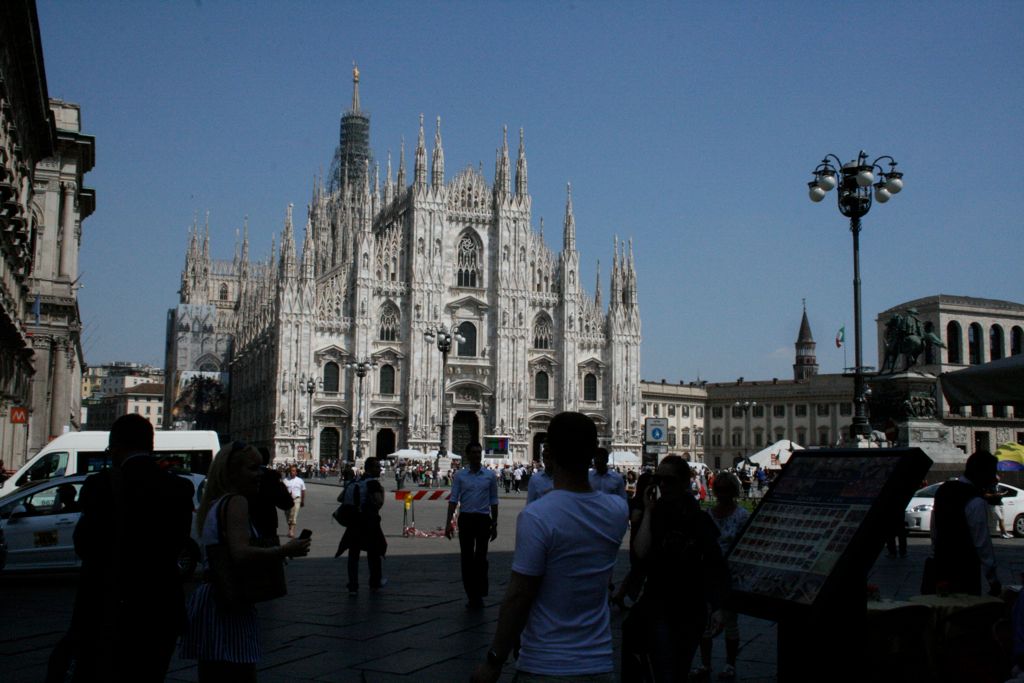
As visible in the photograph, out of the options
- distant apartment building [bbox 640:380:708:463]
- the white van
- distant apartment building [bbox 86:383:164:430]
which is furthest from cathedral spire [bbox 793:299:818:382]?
the white van

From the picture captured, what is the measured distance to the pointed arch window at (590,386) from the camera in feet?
202

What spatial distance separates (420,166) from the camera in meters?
58.8

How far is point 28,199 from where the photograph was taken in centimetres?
2880

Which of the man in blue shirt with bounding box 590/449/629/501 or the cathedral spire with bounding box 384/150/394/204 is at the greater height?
the cathedral spire with bounding box 384/150/394/204

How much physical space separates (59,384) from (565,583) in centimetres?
3370

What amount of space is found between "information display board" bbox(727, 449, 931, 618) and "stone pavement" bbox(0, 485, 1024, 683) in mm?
2557

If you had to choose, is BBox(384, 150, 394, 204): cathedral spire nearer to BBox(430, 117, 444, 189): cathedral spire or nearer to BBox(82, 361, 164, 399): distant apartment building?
BBox(430, 117, 444, 189): cathedral spire

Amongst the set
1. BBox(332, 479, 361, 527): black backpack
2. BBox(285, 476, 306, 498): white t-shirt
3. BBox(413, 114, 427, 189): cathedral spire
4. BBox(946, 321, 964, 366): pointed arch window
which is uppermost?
BBox(413, 114, 427, 189): cathedral spire

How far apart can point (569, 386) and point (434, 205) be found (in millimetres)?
13650

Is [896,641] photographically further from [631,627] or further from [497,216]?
[497,216]

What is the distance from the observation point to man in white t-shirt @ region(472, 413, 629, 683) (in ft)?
11.3

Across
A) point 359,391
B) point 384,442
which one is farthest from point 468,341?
point 359,391

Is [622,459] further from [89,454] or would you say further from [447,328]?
[89,454]

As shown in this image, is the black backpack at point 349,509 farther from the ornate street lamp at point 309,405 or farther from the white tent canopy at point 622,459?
the ornate street lamp at point 309,405
